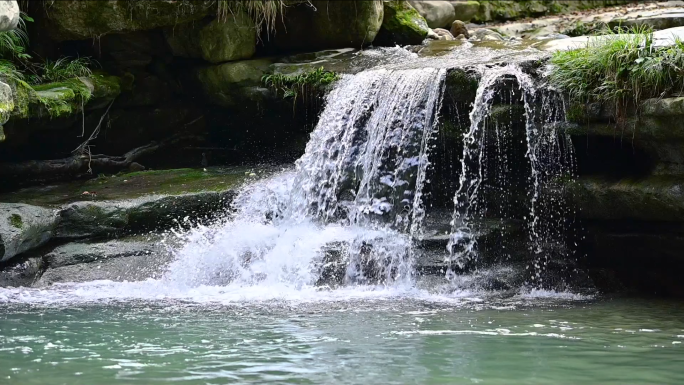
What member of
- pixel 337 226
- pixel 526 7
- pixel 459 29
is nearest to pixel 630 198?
pixel 337 226

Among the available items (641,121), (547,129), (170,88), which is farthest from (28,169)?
(641,121)

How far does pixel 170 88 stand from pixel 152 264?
3.80 metres

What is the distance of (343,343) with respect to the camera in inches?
211

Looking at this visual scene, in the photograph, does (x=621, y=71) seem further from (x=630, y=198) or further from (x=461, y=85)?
(x=461, y=85)

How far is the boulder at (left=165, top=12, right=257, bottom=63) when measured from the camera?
1030 centimetres

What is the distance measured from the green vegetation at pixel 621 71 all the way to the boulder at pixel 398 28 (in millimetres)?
3533

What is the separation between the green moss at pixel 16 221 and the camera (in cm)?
801

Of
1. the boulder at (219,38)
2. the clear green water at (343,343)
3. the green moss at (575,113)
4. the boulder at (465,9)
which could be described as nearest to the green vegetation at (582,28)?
the boulder at (465,9)

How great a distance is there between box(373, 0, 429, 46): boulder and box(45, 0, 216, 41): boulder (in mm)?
2804

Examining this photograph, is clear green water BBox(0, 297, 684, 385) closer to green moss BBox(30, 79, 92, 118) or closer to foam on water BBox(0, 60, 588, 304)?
foam on water BBox(0, 60, 588, 304)

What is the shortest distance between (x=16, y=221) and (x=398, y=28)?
Answer: 6.00 metres

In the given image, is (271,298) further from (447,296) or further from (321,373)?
(321,373)

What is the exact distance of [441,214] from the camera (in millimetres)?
8711

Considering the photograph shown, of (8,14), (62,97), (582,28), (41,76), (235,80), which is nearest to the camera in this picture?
(8,14)
